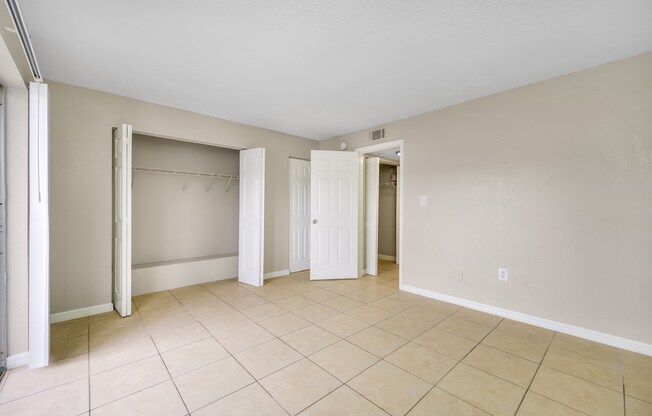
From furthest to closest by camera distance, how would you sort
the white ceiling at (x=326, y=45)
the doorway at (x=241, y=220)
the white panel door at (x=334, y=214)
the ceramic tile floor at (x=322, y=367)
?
the white panel door at (x=334, y=214)
the doorway at (x=241, y=220)
the white ceiling at (x=326, y=45)
the ceramic tile floor at (x=322, y=367)

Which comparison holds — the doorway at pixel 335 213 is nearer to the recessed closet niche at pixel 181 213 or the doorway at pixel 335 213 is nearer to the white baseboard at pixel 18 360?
the recessed closet niche at pixel 181 213

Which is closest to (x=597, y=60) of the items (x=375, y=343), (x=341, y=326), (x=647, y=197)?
(x=647, y=197)

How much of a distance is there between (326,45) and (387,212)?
4681 mm

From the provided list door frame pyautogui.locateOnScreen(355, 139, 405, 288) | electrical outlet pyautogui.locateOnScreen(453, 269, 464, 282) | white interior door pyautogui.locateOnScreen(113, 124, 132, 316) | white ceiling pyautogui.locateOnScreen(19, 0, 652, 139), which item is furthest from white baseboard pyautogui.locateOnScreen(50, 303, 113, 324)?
electrical outlet pyautogui.locateOnScreen(453, 269, 464, 282)

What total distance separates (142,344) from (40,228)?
1.21 metres

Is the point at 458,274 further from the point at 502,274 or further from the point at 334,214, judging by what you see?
the point at 334,214

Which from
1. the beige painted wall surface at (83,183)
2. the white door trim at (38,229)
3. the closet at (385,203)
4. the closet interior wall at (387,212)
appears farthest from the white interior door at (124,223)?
the closet interior wall at (387,212)

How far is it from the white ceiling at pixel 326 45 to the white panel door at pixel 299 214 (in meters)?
1.86

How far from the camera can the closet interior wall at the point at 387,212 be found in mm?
6262

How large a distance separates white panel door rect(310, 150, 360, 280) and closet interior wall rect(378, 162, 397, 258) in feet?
6.61

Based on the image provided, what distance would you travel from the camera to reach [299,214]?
4.96 metres

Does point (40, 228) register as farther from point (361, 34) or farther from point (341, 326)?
point (361, 34)

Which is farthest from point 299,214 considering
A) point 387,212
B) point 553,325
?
point 553,325

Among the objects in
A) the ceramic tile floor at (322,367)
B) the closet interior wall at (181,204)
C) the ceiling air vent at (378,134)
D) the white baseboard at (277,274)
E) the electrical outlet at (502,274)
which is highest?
the ceiling air vent at (378,134)
